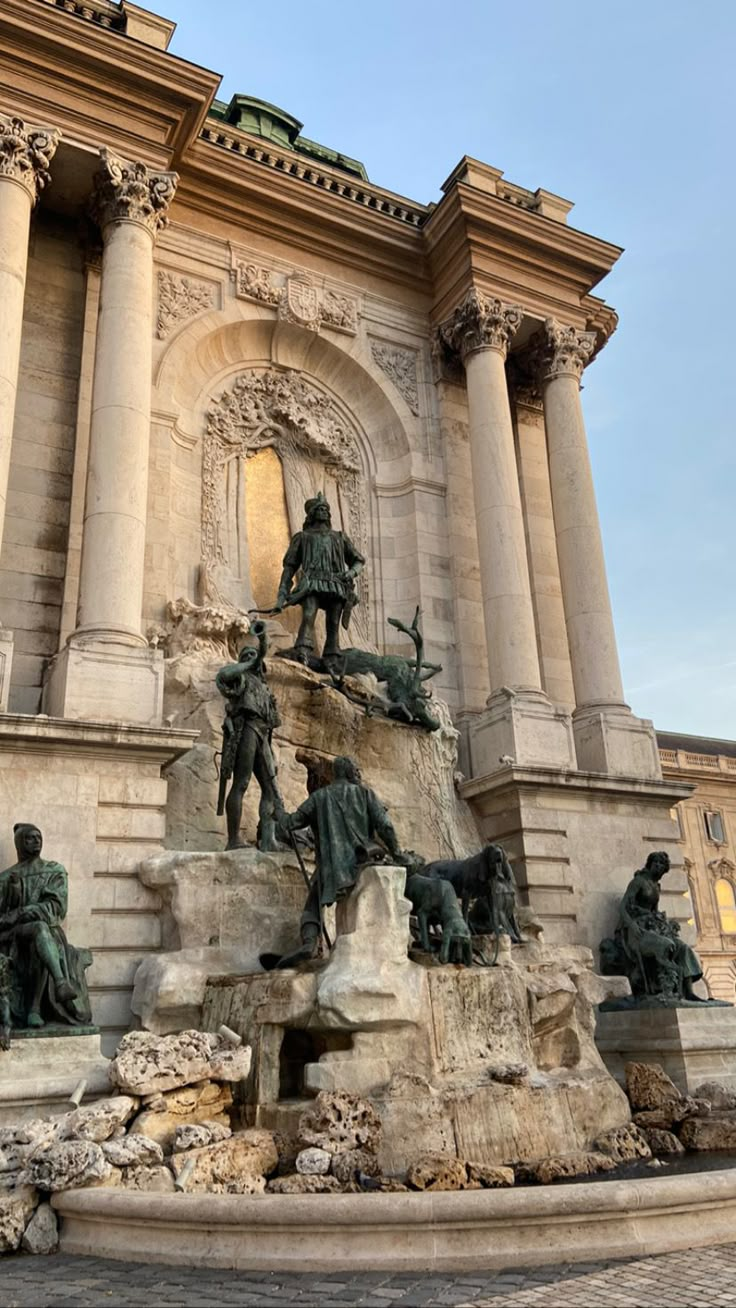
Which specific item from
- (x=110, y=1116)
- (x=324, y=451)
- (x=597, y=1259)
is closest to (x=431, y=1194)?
(x=597, y=1259)

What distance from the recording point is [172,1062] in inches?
305

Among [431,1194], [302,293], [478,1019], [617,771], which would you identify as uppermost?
[302,293]

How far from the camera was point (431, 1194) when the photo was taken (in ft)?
17.4

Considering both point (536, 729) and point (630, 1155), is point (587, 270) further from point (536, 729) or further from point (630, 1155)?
point (630, 1155)

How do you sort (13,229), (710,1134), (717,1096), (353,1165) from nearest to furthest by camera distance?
(353,1165) < (710,1134) < (717,1096) < (13,229)

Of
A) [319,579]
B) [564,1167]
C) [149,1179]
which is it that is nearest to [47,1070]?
[149,1179]

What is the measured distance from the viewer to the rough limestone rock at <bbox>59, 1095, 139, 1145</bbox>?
708 cm

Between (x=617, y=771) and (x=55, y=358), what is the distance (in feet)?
36.4

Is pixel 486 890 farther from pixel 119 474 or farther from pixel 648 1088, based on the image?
pixel 119 474

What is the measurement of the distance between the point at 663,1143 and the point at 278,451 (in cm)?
1331

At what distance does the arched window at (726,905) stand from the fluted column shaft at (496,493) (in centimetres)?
2550

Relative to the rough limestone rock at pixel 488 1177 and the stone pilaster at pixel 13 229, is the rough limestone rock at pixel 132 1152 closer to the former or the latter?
the rough limestone rock at pixel 488 1177

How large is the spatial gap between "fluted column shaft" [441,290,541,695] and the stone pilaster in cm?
773

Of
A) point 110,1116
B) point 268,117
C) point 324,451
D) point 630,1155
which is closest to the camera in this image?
point 110,1116
